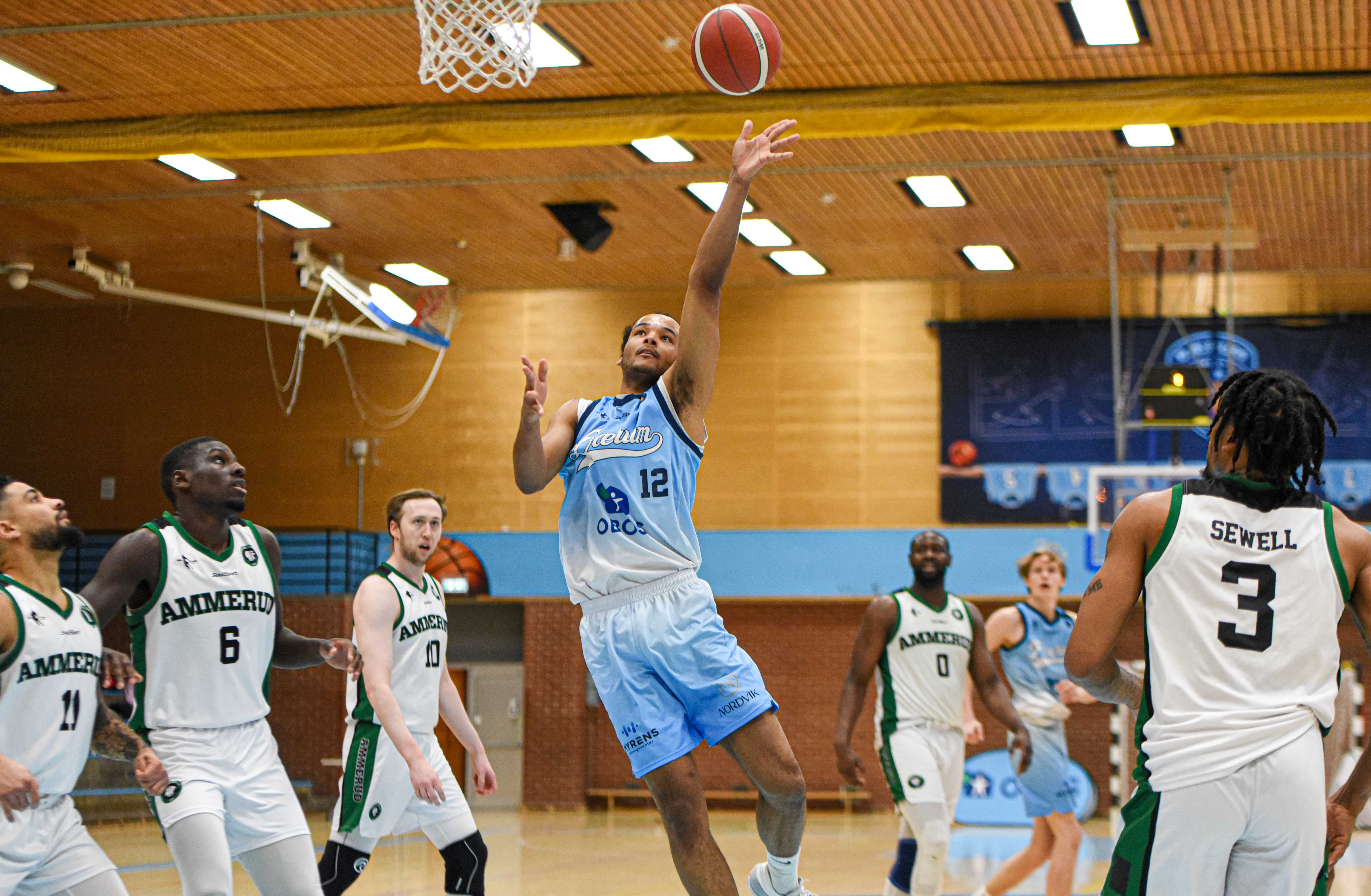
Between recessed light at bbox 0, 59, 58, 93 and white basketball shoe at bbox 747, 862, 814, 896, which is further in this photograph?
recessed light at bbox 0, 59, 58, 93

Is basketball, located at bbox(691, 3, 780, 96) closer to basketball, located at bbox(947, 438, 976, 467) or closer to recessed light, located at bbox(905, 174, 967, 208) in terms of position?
recessed light, located at bbox(905, 174, 967, 208)

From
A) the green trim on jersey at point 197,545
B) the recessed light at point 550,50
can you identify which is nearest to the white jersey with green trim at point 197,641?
the green trim on jersey at point 197,545

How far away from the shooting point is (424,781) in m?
5.73

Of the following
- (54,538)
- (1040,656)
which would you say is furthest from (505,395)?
(54,538)

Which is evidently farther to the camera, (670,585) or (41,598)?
(41,598)

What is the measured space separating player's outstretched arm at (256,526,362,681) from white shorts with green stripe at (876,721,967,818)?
308 centimetres

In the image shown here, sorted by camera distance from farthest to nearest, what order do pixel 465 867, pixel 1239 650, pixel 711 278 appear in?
pixel 465 867 → pixel 711 278 → pixel 1239 650

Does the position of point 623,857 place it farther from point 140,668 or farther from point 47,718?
point 47,718

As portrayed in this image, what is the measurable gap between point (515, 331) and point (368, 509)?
3.16m

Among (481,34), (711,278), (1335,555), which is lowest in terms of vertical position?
(1335,555)

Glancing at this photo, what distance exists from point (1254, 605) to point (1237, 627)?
6 cm

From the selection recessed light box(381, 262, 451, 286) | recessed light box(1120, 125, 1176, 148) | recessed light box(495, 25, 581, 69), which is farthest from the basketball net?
recessed light box(381, 262, 451, 286)

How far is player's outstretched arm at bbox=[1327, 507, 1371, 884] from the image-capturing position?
3.35 metres

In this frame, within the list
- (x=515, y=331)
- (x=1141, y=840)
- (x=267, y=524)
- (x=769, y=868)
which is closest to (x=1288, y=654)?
(x=1141, y=840)
